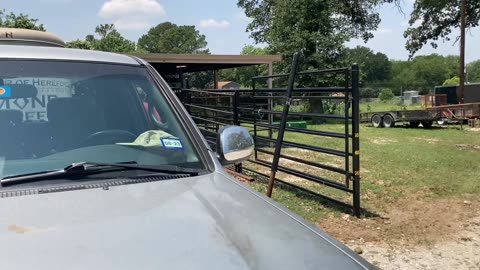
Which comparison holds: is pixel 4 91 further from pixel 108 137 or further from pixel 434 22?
pixel 434 22

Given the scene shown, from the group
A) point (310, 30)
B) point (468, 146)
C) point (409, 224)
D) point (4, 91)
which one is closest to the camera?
point (4, 91)

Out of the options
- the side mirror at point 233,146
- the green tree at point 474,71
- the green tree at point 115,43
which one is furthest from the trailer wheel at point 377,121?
the green tree at point 474,71

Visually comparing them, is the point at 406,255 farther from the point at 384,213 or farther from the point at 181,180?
the point at 181,180

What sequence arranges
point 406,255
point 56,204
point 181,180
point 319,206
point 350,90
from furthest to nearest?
point 319,206, point 350,90, point 406,255, point 181,180, point 56,204

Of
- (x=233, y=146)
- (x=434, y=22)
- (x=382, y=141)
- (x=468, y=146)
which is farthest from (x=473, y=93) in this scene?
(x=233, y=146)

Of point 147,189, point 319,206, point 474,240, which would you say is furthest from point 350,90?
point 147,189

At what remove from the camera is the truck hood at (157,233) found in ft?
4.74

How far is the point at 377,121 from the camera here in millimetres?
24094

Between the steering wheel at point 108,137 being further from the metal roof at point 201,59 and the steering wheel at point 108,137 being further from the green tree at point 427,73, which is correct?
the green tree at point 427,73

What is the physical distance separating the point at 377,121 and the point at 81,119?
22933 millimetres

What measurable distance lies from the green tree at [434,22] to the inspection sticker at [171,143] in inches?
1157

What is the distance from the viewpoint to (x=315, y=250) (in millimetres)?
1673

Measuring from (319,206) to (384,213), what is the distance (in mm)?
895

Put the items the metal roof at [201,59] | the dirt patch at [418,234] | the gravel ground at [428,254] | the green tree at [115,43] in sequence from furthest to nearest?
the green tree at [115,43], the metal roof at [201,59], the dirt patch at [418,234], the gravel ground at [428,254]
